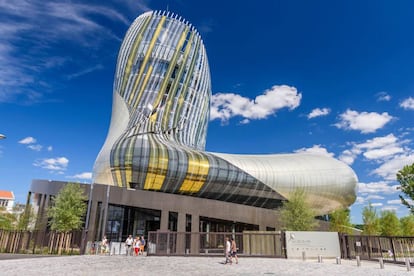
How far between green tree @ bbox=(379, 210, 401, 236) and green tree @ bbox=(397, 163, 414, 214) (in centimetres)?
3168

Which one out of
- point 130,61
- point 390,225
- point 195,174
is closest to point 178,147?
point 195,174

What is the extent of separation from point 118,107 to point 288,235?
35.9 metres

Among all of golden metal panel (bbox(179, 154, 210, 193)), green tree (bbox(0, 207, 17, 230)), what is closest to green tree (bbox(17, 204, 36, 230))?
green tree (bbox(0, 207, 17, 230))

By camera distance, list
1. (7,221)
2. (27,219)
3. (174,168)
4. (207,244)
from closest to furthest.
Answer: (207,244), (27,219), (174,168), (7,221)

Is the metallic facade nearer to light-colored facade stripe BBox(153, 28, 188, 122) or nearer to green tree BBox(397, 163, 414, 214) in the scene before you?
light-colored facade stripe BBox(153, 28, 188, 122)

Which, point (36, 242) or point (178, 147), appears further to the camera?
point (178, 147)

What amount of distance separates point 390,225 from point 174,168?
4137 centimetres

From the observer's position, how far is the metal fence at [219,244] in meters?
22.1

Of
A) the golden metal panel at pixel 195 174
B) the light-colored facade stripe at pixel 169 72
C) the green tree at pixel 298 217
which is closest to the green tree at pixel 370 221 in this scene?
the green tree at pixel 298 217

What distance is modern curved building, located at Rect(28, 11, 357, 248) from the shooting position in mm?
33500

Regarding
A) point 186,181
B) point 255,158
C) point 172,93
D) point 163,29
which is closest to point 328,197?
point 255,158

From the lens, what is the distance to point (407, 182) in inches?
1021

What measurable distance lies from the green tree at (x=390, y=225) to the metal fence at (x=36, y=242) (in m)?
51.5

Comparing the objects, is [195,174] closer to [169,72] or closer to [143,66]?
[169,72]
